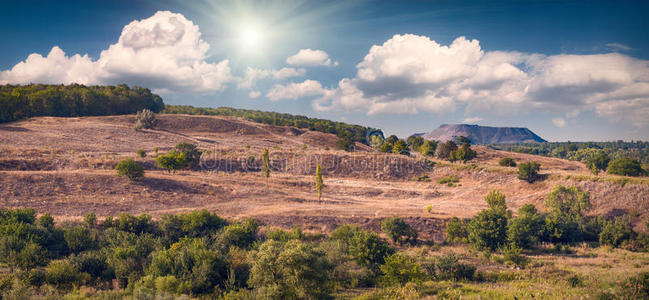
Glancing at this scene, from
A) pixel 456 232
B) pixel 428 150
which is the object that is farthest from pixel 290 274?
pixel 428 150

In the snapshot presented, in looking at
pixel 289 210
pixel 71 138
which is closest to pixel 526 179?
pixel 289 210

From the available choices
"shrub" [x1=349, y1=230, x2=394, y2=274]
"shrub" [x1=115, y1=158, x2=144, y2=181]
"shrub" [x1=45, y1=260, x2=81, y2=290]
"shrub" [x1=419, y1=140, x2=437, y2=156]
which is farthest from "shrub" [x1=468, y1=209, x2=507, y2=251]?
"shrub" [x1=419, y1=140, x2=437, y2=156]

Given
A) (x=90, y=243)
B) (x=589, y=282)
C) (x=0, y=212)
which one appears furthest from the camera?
(x=0, y=212)

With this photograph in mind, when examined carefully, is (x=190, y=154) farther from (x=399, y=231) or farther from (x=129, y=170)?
(x=399, y=231)

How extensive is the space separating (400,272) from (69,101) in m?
107

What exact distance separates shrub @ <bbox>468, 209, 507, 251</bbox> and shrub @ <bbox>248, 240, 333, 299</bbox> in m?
17.8

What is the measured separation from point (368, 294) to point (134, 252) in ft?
46.1

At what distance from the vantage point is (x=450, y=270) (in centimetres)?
1956

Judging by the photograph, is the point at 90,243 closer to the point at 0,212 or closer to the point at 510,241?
the point at 0,212

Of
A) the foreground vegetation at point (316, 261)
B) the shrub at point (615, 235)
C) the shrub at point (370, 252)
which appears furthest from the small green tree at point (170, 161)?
the shrub at point (615, 235)

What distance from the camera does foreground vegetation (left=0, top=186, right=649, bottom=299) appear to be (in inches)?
576

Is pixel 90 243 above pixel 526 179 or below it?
below

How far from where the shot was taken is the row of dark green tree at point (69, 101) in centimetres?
7494

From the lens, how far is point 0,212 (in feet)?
75.2
